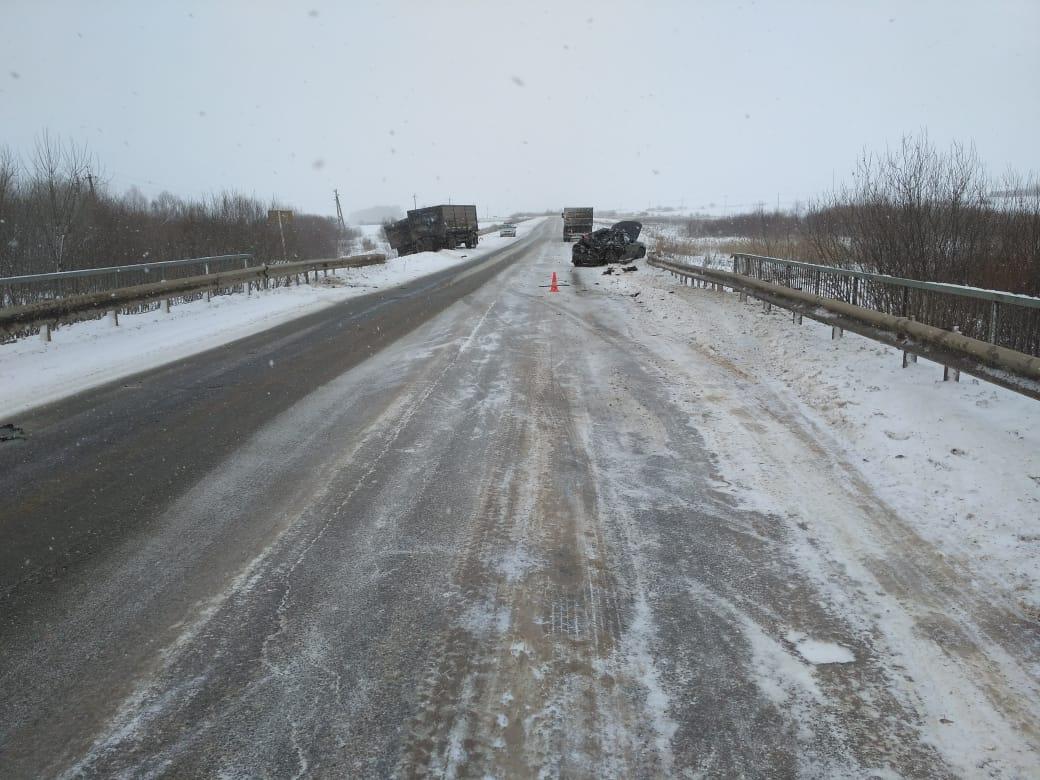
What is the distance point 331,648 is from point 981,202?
38.3 feet

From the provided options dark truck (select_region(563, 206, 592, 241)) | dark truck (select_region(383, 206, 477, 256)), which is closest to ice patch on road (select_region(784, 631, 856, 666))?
dark truck (select_region(383, 206, 477, 256))

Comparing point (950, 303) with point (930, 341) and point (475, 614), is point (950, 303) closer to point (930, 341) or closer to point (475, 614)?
point (930, 341)

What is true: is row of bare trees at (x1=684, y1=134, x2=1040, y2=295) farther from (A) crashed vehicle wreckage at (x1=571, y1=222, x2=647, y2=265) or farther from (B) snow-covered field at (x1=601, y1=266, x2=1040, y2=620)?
(A) crashed vehicle wreckage at (x1=571, y1=222, x2=647, y2=265)

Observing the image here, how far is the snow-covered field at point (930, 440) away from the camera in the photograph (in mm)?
4020

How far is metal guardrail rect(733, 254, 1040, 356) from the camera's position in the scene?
6.07m

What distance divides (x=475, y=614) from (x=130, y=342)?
1094 cm

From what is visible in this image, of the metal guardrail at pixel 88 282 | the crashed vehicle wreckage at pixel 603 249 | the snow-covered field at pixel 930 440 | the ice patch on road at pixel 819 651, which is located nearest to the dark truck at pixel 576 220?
the crashed vehicle wreckage at pixel 603 249

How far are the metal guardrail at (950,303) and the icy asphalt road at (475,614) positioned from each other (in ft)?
6.53

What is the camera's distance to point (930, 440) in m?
5.62

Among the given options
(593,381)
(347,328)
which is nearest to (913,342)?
(593,381)

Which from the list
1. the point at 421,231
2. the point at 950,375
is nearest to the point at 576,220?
the point at 421,231

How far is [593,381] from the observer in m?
8.37

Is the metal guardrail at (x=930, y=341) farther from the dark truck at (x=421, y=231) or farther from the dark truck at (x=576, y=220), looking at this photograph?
the dark truck at (x=576, y=220)

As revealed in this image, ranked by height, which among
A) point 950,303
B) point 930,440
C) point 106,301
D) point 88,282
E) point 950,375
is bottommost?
point 930,440
